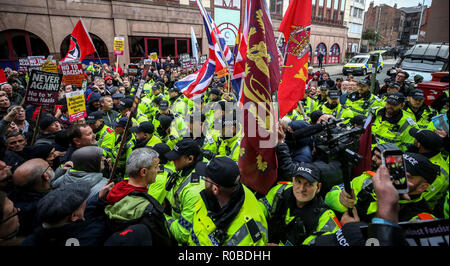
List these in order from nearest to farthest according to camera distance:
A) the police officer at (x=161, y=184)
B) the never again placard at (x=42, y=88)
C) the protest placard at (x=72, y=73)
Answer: the police officer at (x=161, y=184)
the never again placard at (x=42, y=88)
the protest placard at (x=72, y=73)

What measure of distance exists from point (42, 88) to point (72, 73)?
2.90 m

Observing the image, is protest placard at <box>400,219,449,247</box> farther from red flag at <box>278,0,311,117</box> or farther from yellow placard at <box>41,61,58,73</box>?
yellow placard at <box>41,61,58,73</box>

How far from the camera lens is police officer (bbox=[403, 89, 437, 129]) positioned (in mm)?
5047

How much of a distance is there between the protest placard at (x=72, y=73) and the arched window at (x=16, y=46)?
12.8m

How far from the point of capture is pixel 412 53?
12391 millimetres

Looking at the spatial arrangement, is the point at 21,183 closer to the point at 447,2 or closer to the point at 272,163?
the point at 272,163

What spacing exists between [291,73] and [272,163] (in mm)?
1713

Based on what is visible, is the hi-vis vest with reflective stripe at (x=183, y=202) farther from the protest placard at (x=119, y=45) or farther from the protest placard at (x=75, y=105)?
the protest placard at (x=119, y=45)

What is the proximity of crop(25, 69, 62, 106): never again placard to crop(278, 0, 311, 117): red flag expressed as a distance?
4339 mm

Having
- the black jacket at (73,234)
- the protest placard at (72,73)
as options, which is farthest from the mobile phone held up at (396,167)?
the protest placard at (72,73)

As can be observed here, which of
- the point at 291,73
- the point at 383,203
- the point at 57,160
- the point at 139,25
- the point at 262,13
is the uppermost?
the point at 139,25

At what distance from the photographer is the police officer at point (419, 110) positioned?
5047 millimetres

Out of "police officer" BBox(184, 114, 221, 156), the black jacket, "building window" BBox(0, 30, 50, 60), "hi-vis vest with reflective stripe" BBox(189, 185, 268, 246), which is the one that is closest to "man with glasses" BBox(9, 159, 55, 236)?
the black jacket

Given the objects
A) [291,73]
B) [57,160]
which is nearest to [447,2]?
[291,73]
